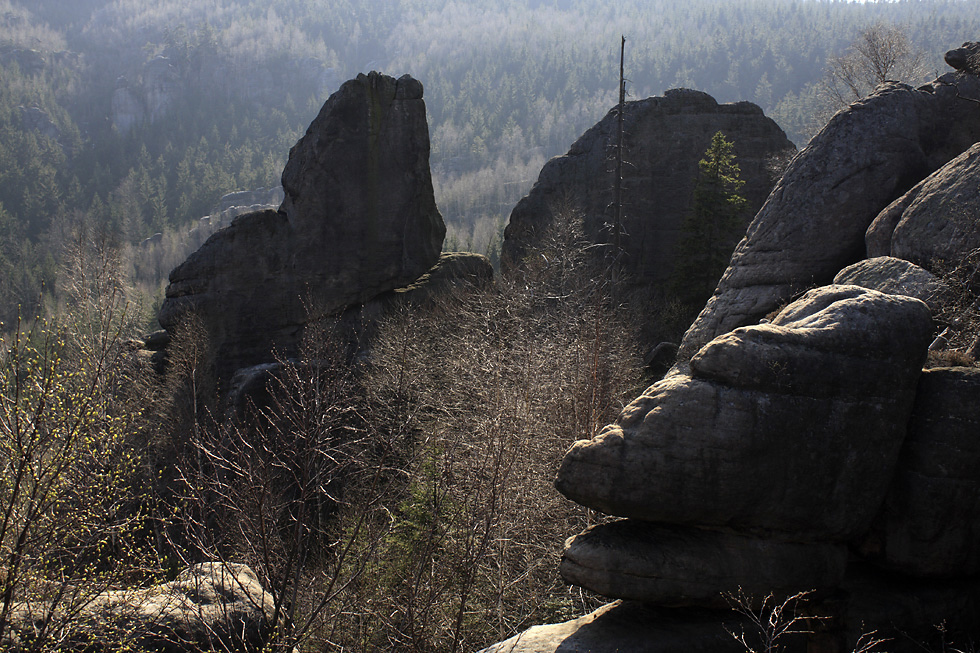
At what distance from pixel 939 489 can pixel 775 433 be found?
276 cm

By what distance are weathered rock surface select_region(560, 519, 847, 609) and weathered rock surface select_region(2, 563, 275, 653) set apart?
15.1 ft

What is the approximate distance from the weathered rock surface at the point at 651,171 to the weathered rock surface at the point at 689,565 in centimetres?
2619

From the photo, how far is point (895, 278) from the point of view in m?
14.1

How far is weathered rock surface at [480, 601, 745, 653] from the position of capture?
33.4 ft

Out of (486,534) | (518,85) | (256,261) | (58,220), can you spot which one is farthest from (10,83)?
(486,534)

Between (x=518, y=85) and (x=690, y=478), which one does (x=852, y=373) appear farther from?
(x=518, y=85)

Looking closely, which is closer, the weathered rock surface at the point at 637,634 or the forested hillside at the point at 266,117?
the weathered rock surface at the point at 637,634

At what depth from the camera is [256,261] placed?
3247 centimetres

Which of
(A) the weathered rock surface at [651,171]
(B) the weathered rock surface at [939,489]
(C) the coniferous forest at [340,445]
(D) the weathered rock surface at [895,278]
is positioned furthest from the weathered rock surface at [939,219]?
(A) the weathered rock surface at [651,171]

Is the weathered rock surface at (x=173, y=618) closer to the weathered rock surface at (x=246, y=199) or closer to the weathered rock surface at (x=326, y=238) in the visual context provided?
the weathered rock surface at (x=326, y=238)

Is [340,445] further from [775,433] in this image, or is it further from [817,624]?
[817,624]

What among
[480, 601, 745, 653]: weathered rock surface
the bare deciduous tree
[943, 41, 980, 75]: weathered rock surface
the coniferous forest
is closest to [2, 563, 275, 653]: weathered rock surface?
the coniferous forest

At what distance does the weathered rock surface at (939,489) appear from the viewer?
1084 centimetres

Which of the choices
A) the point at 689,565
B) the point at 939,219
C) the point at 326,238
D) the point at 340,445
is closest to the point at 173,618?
the point at 340,445
